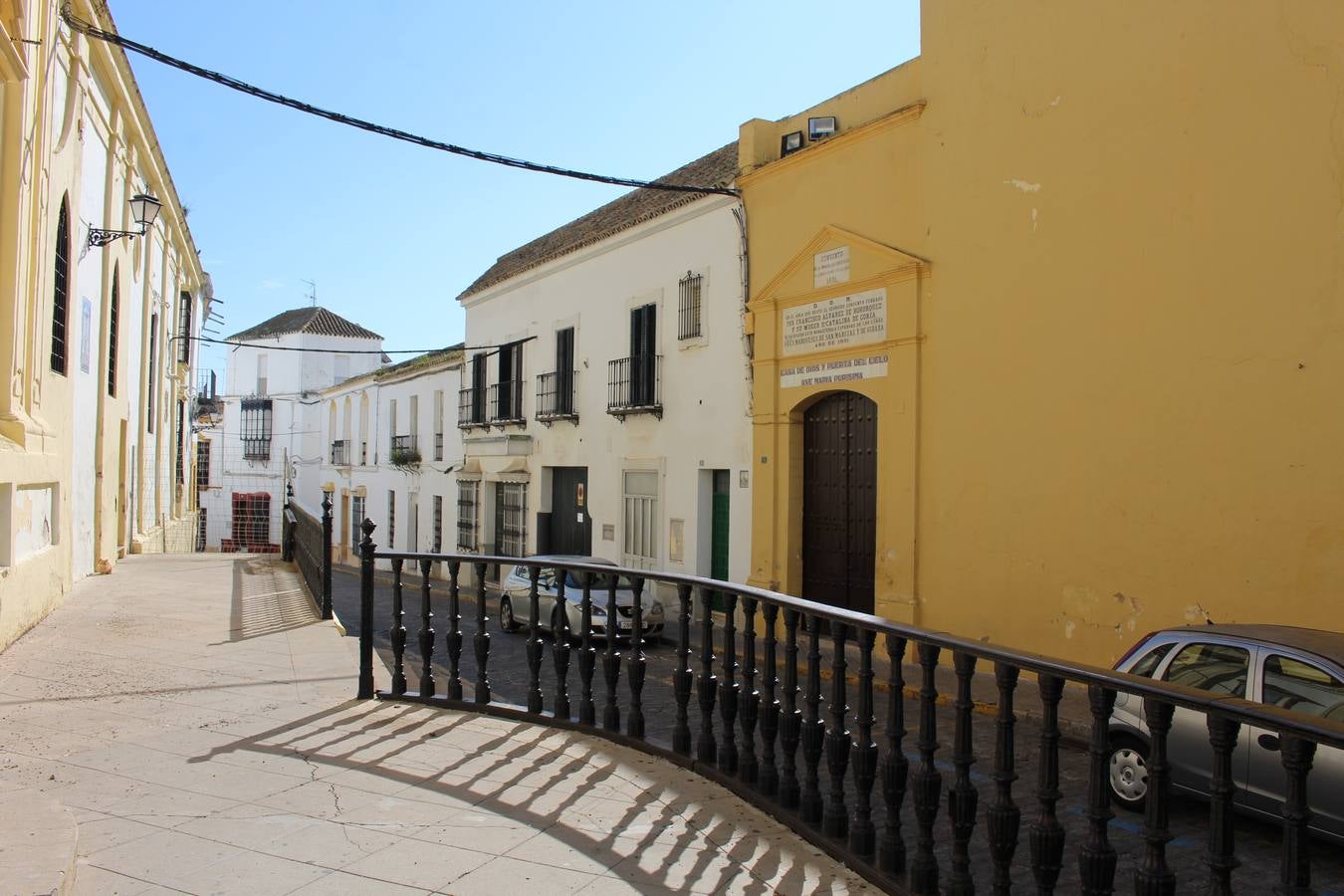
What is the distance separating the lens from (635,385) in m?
16.6

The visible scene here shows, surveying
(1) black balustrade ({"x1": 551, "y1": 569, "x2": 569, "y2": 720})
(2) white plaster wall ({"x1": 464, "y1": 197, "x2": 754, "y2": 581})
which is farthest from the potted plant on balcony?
(1) black balustrade ({"x1": 551, "y1": 569, "x2": 569, "y2": 720})

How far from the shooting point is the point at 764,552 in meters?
13.2

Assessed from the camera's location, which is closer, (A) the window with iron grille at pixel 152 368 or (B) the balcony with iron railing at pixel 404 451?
(A) the window with iron grille at pixel 152 368

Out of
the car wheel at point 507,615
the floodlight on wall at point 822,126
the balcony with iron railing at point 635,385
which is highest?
the floodlight on wall at point 822,126

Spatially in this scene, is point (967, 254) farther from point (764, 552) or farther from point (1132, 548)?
point (764, 552)

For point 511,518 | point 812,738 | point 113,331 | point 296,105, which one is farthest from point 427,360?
point 812,738

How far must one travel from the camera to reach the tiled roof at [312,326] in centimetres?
4238

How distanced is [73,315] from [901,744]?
426 inches

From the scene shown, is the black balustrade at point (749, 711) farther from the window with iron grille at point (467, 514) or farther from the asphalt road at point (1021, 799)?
the window with iron grille at point (467, 514)

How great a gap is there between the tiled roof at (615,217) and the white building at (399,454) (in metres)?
2.98

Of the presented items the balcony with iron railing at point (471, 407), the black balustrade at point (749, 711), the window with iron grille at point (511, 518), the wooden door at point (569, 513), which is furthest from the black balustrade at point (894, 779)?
the balcony with iron railing at point (471, 407)

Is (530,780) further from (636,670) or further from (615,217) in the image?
(615,217)

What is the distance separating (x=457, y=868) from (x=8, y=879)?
1263mm

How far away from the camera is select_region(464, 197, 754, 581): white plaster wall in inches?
560
